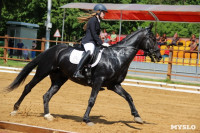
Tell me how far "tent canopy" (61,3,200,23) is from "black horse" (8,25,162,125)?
12.6m

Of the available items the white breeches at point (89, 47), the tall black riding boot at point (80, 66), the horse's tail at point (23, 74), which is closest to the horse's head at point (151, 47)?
the white breeches at point (89, 47)

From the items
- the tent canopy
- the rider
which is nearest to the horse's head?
the rider

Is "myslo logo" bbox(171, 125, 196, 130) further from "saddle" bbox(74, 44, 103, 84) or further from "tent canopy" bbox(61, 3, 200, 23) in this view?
"tent canopy" bbox(61, 3, 200, 23)

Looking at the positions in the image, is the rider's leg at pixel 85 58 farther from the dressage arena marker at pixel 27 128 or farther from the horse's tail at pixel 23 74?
the dressage arena marker at pixel 27 128

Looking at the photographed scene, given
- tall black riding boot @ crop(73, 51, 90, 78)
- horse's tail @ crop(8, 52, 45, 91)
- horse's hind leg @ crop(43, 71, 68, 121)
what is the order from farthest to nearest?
horse's tail @ crop(8, 52, 45, 91), horse's hind leg @ crop(43, 71, 68, 121), tall black riding boot @ crop(73, 51, 90, 78)

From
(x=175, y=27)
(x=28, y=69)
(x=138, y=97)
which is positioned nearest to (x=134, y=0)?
(x=175, y=27)

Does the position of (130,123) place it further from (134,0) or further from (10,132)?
(134,0)

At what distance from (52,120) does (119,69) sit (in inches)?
71.3

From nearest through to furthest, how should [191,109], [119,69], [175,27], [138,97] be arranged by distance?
[119,69]
[191,109]
[138,97]
[175,27]

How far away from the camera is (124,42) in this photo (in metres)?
7.71

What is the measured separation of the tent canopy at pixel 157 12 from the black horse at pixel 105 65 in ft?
41.4

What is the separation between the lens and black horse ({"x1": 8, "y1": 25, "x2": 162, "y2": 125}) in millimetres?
7312

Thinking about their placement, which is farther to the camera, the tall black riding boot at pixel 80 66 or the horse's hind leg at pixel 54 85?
the horse's hind leg at pixel 54 85

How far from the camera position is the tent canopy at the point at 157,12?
20.4 meters
